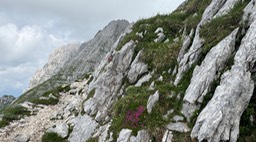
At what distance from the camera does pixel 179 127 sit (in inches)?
609

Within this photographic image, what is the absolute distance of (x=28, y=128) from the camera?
108 ft

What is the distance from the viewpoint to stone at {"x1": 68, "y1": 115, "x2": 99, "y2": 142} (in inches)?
961

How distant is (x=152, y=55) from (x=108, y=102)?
6.08 metres

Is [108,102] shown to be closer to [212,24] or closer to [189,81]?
[189,81]

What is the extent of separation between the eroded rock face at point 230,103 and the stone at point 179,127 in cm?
79

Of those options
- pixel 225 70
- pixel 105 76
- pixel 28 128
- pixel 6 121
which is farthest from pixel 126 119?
pixel 6 121

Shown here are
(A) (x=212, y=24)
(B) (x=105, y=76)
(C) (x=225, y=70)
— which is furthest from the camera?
(B) (x=105, y=76)

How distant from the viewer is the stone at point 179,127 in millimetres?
15137

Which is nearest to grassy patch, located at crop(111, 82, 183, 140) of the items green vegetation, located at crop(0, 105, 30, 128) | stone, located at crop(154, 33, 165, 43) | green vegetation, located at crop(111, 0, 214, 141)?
green vegetation, located at crop(111, 0, 214, 141)

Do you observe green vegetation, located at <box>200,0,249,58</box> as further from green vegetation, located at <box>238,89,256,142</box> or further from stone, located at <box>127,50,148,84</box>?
stone, located at <box>127,50,148,84</box>

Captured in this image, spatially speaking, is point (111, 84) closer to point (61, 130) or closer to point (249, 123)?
point (61, 130)

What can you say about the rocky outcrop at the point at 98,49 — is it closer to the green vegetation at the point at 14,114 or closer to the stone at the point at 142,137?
the green vegetation at the point at 14,114

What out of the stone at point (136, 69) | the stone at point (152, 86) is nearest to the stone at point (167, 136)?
the stone at point (152, 86)

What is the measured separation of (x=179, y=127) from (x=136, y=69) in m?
11.5
